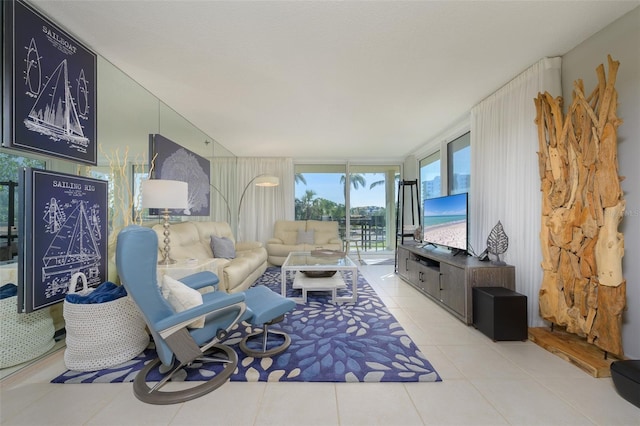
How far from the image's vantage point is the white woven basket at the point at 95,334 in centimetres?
176

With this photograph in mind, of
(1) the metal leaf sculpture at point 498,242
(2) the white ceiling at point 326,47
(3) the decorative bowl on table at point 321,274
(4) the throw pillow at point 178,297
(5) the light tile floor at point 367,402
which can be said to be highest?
(2) the white ceiling at point 326,47

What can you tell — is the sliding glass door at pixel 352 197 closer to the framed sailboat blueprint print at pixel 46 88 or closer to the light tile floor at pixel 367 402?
the framed sailboat blueprint print at pixel 46 88

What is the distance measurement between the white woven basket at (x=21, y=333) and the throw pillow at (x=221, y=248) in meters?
2.00

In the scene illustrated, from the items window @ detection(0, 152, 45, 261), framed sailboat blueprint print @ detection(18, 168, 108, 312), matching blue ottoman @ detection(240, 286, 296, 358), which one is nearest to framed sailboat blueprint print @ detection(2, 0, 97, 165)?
window @ detection(0, 152, 45, 261)

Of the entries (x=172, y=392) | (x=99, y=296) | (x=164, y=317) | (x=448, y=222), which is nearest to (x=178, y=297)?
(x=164, y=317)

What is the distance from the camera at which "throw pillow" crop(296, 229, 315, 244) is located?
557cm

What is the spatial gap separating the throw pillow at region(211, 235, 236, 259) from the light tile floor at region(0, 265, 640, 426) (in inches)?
81.5

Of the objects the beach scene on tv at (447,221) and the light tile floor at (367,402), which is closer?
the light tile floor at (367,402)

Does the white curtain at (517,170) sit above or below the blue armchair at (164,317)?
above

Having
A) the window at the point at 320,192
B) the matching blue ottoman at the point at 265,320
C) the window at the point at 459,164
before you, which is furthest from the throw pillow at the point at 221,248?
the window at the point at 459,164

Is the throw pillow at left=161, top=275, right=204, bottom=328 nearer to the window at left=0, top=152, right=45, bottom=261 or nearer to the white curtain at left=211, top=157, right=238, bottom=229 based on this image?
the window at left=0, top=152, right=45, bottom=261

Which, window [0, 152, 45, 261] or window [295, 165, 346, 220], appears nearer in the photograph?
window [0, 152, 45, 261]

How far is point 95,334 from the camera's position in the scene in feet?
5.84

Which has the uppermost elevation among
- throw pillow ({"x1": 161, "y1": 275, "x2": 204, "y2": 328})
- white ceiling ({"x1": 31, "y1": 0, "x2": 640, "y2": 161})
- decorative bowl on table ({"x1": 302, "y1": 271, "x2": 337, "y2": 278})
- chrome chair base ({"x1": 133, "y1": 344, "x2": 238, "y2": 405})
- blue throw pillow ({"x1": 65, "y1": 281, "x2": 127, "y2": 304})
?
white ceiling ({"x1": 31, "y1": 0, "x2": 640, "y2": 161})
